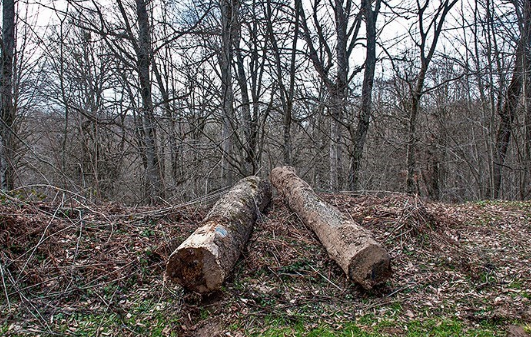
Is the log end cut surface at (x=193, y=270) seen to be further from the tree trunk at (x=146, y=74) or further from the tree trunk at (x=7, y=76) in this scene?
the tree trunk at (x=7, y=76)

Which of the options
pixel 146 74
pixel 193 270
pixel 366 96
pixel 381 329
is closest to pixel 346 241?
pixel 381 329

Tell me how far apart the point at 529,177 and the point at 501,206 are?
5422 millimetres

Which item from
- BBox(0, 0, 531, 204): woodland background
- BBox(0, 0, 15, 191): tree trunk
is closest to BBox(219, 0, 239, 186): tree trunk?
BBox(0, 0, 531, 204): woodland background

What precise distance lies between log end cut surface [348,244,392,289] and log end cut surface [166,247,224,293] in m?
1.25

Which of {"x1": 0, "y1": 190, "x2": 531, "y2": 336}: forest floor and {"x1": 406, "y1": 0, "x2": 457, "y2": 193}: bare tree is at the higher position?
{"x1": 406, "y1": 0, "x2": 457, "y2": 193}: bare tree

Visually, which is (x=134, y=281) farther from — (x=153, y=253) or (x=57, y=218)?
(x=57, y=218)

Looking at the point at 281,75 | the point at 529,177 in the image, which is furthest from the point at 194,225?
the point at 529,177

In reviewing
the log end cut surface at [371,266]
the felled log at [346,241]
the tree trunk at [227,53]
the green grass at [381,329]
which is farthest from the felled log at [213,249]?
the tree trunk at [227,53]

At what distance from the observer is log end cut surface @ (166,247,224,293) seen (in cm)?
294

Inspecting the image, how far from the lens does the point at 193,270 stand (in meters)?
2.94

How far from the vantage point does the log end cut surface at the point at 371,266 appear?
310cm

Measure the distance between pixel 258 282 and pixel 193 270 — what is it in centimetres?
71

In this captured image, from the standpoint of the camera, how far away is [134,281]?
3.37 metres

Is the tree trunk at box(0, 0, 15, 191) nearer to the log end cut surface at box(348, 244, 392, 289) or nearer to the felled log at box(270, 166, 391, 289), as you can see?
the felled log at box(270, 166, 391, 289)
